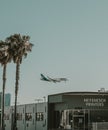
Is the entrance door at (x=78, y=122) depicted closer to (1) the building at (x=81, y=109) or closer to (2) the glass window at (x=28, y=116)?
(1) the building at (x=81, y=109)

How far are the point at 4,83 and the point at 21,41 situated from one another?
6885mm

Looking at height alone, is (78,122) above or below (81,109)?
below

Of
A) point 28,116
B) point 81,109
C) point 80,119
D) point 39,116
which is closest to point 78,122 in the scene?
point 80,119

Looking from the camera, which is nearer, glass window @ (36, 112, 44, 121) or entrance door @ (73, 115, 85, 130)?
entrance door @ (73, 115, 85, 130)

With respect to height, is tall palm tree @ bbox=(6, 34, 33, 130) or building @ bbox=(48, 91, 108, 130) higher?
tall palm tree @ bbox=(6, 34, 33, 130)

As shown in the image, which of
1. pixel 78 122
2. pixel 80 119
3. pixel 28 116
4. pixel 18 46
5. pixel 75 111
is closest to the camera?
pixel 78 122

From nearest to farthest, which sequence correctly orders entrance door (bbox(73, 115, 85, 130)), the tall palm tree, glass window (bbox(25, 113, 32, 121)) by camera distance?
entrance door (bbox(73, 115, 85, 130)) → the tall palm tree → glass window (bbox(25, 113, 32, 121))

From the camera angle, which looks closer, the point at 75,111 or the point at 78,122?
the point at 78,122

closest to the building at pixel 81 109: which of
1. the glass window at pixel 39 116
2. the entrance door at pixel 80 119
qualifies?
the entrance door at pixel 80 119

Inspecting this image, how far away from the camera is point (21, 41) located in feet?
206

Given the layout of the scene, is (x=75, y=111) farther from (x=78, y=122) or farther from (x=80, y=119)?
(x=78, y=122)

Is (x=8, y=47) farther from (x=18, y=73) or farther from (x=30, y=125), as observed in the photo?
(x=30, y=125)

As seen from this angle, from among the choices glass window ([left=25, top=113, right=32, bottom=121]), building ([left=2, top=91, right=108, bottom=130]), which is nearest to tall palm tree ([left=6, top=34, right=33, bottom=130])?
building ([left=2, top=91, right=108, bottom=130])

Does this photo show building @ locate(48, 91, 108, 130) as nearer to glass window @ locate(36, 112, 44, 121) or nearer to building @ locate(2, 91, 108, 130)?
building @ locate(2, 91, 108, 130)
